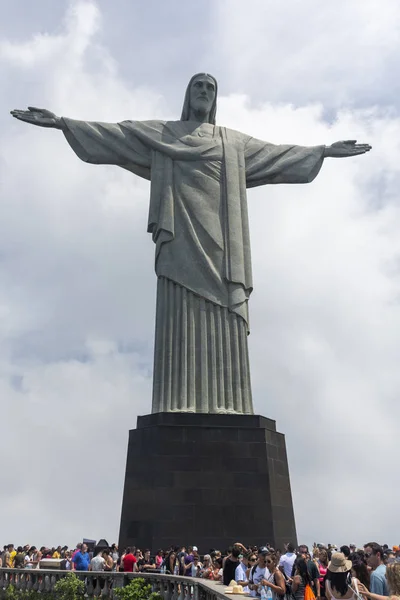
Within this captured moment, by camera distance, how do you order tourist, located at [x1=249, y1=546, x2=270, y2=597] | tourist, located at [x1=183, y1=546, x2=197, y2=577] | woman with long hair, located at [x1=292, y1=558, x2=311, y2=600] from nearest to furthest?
woman with long hair, located at [x1=292, y1=558, x2=311, y2=600] → tourist, located at [x1=249, y1=546, x2=270, y2=597] → tourist, located at [x1=183, y1=546, x2=197, y2=577]

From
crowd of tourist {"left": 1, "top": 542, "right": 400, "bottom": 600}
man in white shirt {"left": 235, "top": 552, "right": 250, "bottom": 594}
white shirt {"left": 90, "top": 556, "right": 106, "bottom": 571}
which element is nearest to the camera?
crowd of tourist {"left": 1, "top": 542, "right": 400, "bottom": 600}

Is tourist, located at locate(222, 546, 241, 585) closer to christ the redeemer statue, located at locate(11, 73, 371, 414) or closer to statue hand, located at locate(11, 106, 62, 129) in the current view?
christ the redeemer statue, located at locate(11, 73, 371, 414)

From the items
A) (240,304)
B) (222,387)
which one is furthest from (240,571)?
(240,304)

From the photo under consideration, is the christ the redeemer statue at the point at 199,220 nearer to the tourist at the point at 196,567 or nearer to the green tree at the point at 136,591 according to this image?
the tourist at the point at 196,567

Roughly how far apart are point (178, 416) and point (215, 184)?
6259 millimetres

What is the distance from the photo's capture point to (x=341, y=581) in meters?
5.68

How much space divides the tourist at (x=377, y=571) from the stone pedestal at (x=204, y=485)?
24.7 ft

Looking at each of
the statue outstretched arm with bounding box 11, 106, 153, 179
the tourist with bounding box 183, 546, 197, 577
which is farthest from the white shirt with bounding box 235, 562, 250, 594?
the statue outstretched arm with bounding box 11, 106, 153, 179

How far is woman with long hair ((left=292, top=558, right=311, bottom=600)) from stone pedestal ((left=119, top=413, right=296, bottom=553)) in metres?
5.64

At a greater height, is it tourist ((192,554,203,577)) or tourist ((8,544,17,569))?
tourist ((8,544,17,569))

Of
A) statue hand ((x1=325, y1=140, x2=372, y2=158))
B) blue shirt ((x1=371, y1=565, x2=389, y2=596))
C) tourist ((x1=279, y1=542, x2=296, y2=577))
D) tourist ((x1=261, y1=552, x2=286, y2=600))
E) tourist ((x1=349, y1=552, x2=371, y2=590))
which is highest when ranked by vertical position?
statue hand ((x1=325, y1=140, x2=372, y2=158))

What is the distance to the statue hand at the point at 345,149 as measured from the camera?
1838 cm

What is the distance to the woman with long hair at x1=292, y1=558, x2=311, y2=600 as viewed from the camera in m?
7.71

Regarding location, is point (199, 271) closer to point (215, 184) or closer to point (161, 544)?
point (215, 184)
